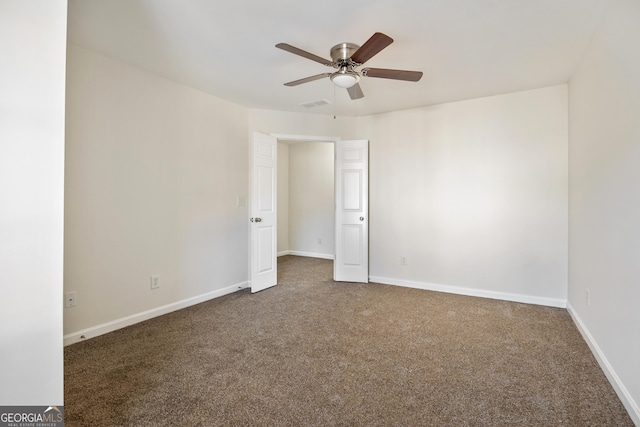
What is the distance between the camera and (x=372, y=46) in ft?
6.38

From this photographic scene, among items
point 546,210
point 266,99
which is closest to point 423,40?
point 266,99

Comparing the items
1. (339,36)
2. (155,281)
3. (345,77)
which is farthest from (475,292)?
(155,281)

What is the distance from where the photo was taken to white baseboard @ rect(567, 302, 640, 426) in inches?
62.9

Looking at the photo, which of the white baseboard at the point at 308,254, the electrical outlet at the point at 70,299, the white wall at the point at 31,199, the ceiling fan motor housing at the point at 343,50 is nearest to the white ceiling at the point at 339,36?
the ceiling fan motor housing at the point at 343,50

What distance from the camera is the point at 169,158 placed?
319 cm

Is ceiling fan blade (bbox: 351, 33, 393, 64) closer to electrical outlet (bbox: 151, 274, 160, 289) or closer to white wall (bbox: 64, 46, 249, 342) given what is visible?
white wall (bbox: 64, 46, 249, 342)

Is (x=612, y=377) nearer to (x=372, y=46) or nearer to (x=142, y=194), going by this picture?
(x=372, y=46)

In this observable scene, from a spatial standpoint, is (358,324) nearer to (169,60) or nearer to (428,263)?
(428,263)

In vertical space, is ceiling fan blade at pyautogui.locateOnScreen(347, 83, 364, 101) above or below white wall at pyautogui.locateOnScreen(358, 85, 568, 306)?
above

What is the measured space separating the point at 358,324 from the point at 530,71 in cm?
298

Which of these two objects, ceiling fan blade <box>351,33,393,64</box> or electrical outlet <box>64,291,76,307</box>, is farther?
electrical outlet <box>64,291,76,307</box>

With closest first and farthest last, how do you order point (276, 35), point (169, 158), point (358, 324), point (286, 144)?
point (276, 35), point (358, 324), point (169, 158), point (286, 144)

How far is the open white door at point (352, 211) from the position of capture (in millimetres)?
4387

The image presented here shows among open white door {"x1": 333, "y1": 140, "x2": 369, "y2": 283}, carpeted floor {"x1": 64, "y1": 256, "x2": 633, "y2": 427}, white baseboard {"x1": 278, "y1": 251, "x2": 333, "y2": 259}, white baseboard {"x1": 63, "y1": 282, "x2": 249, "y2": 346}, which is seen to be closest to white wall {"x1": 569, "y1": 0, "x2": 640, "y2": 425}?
carpeted floor {"x1": 64, "y1": 256, "x2": 633, "y2": 427}
